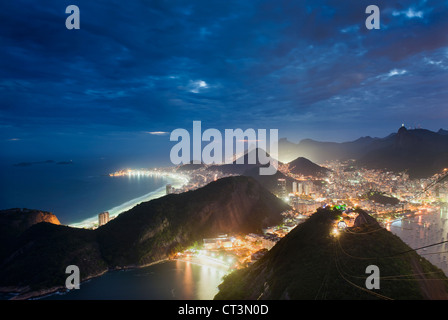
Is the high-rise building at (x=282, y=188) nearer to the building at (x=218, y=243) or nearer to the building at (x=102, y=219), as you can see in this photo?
the building at (x=218, y=243)

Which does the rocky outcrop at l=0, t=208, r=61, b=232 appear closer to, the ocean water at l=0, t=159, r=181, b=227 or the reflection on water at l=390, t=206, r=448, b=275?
the ocean water at l=0, t=159, r=181, b=227

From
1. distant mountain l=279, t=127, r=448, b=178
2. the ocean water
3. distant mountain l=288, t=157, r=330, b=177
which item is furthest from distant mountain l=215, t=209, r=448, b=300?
distant mountain l=279, t=127, r=448, b=178

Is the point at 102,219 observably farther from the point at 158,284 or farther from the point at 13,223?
the point at 158,284

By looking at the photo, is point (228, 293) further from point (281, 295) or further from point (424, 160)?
point (424, 160)

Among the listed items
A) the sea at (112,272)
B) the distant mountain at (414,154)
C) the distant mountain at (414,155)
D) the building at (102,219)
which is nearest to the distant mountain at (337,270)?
the sea at (112,272)

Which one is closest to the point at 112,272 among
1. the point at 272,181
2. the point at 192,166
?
the point at 272,181

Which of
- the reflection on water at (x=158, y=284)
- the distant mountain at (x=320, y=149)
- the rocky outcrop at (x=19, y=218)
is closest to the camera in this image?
the reflection on water at (x=158, y=284)
